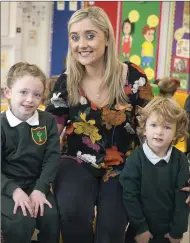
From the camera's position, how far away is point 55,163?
4.93ft

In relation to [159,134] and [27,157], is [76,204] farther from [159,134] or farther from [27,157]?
[159,134]

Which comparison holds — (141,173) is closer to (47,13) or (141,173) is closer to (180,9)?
(180,9)

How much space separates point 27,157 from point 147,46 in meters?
3.32

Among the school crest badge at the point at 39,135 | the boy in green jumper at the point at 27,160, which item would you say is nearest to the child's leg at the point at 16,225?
the boy in green jumper at the point at 27,160

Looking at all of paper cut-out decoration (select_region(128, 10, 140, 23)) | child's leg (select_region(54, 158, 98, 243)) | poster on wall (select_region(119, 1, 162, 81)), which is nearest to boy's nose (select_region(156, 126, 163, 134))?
child's leg (select_region(54, 158, 98, 243))

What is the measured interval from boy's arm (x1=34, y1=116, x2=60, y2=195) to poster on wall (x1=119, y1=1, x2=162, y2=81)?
123 inches

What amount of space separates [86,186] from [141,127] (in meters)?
0.31

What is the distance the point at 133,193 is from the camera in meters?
1.48

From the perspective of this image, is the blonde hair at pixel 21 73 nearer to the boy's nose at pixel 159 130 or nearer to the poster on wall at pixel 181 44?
the boy's nose at pixel 159 130

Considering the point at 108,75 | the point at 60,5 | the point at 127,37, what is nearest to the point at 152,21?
the point at 127,37

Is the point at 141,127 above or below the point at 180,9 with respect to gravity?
below

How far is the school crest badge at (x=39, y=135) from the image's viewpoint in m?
1.47

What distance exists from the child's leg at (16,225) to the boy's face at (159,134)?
1.69 feet

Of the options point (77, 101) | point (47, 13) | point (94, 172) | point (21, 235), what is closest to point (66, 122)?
point (77, 101)
